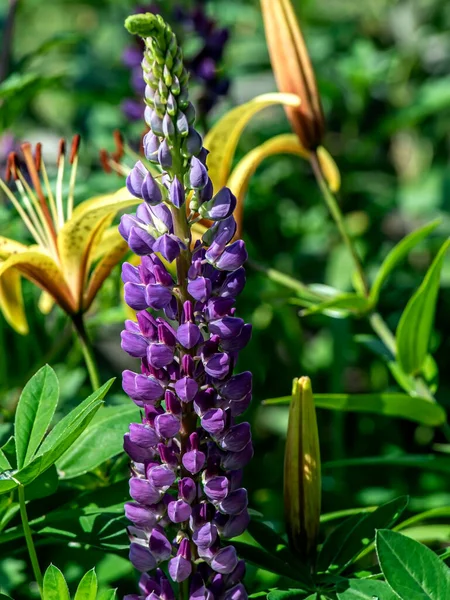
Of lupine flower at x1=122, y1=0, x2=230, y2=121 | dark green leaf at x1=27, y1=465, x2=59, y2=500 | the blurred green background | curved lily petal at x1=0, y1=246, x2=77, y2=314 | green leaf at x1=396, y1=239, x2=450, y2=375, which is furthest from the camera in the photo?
lupine flower at x1=122, y1=0, x2=230, y2=121

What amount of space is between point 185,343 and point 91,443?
0.69 feet

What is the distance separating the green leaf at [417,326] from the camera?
3.13 feet

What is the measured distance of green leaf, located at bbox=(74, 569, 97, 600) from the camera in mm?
648

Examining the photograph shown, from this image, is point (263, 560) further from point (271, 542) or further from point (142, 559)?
point (142, 559)

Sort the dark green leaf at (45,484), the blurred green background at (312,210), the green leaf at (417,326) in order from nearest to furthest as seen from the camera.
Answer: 1. the dark green leaf at (45,484)
2. the green leaf at (417,326)
3. the blurred green background at (312,210)

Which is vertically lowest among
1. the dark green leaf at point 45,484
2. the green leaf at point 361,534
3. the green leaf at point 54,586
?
the green leaf at point 361,534

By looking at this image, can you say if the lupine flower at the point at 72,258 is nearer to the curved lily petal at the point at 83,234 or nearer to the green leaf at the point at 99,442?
the curved lily petal at the point at 83,234

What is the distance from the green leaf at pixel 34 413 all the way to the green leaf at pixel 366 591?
0.26m

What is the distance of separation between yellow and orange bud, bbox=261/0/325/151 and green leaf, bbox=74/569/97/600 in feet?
1.96

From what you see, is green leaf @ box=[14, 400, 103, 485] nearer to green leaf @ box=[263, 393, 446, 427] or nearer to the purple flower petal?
the purple flower petal

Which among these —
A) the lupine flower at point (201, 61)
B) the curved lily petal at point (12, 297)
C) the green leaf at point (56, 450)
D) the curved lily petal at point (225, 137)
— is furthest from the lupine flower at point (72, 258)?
the lupine flower at point (201, 61)

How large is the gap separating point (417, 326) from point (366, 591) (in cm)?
39

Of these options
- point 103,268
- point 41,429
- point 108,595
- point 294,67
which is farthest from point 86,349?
point 294,67

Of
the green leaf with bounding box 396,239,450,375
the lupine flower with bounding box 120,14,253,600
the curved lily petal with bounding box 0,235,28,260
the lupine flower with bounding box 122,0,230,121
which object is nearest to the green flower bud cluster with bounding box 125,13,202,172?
the lupine flower with bounding box 120,14,253,600
